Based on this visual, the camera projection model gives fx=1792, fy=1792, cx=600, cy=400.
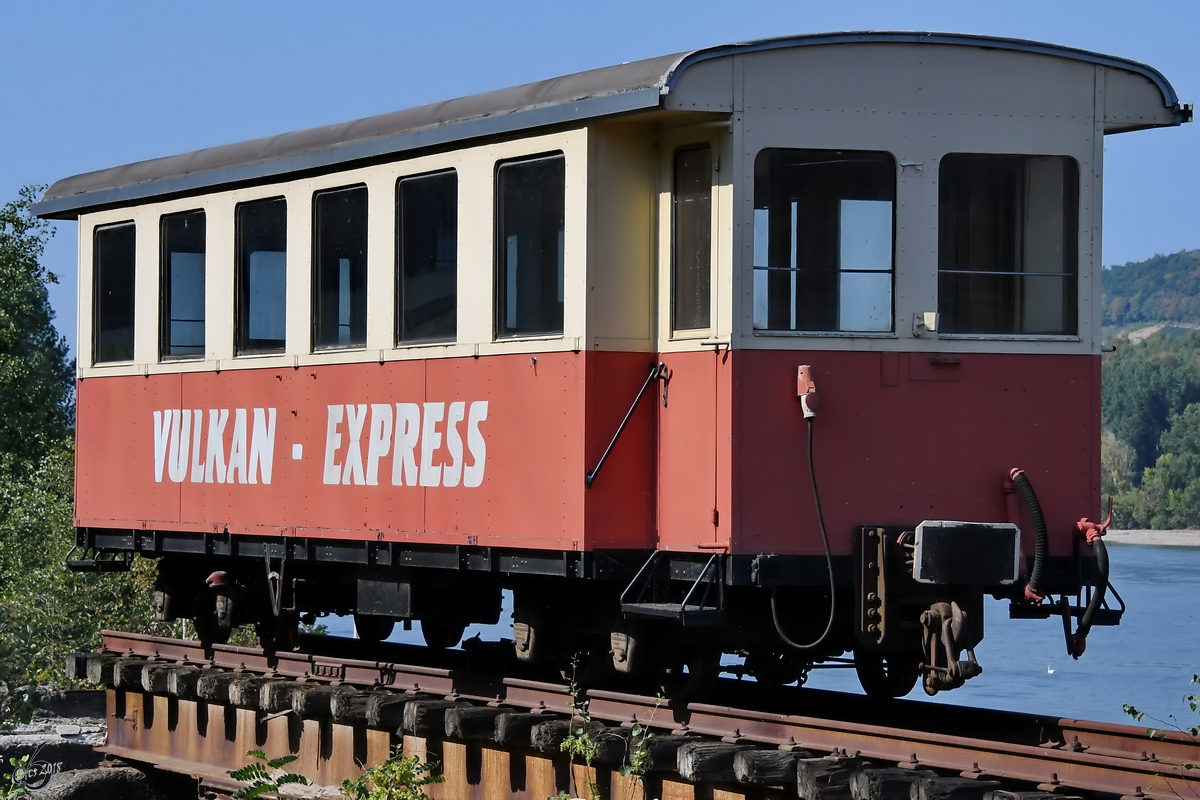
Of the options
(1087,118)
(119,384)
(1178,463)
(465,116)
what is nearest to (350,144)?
(465,116)

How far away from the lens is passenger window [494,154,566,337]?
32.9 feet

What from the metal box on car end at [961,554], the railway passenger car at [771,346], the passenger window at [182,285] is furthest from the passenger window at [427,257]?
the metal box on car end at [961,554]

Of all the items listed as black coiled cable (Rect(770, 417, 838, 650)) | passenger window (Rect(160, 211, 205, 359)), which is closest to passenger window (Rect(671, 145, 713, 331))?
black coiled cable (Rect(770, 417, 838, 650))

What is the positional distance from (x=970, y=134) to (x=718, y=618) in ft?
9.75

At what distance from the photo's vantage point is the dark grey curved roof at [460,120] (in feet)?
31.1

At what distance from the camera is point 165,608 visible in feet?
47.6

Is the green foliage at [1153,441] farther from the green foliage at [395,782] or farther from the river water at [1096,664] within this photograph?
the green foliage at [395,782]

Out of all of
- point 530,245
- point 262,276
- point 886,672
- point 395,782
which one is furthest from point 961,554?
point 262,276

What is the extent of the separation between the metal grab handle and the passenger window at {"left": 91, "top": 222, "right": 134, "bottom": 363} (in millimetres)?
5390

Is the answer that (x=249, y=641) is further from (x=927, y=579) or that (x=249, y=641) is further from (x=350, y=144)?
(x=927, y=579)

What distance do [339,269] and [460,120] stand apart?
1.53 meters

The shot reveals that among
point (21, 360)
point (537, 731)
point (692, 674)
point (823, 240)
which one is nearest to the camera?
point (823, 240)

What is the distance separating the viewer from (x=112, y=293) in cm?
1391

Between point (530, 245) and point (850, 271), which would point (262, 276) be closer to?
point (530, 245)
